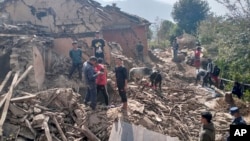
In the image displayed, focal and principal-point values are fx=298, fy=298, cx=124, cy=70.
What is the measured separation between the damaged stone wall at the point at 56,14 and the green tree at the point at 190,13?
755 inches

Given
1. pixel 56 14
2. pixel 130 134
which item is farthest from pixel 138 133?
pixel 56 14

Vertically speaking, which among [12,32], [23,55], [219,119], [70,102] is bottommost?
[219,119]

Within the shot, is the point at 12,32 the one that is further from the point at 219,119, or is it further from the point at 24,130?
the point at 219,119

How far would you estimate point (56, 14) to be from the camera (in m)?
19.9

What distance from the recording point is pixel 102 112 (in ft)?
28.6

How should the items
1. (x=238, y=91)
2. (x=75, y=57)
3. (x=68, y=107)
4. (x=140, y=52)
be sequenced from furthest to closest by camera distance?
(x=140, y=52), (x=238, y=91), (x=75, y=57), (x=68, y=107)

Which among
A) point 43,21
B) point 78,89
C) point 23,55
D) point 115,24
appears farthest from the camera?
point 115,24

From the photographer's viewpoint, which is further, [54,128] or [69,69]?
[69,69]

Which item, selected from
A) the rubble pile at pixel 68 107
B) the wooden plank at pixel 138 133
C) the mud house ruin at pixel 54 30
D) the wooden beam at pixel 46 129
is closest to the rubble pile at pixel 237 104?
the rubble pile at pixel 68 107

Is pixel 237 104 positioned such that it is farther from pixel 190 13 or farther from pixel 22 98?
pixel 190 13

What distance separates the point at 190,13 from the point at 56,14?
21404 millimetres

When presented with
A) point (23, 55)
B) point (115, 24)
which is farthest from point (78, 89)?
point (115, 24)

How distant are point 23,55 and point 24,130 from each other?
431 centimetres

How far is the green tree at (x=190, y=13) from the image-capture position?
36750 millimetres
